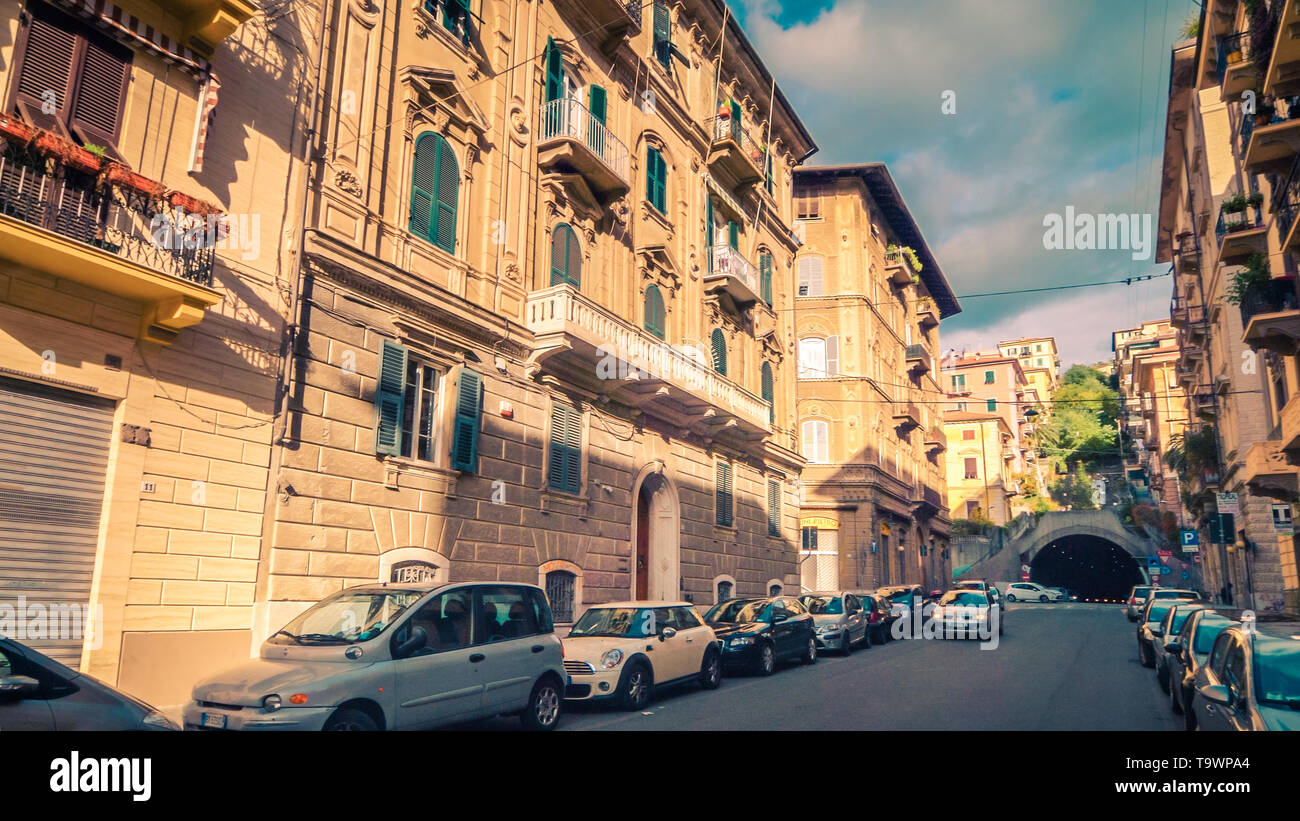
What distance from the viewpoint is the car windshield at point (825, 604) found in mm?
21016

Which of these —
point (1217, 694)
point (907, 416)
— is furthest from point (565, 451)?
point (907, 416)

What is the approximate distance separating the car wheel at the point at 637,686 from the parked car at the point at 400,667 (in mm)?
1577

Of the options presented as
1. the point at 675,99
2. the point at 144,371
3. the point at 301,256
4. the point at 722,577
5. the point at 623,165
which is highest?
the point at 675,99

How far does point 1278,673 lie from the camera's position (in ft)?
20.6

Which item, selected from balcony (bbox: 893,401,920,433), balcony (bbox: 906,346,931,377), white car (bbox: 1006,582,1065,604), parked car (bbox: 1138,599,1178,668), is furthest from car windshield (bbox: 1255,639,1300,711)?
white car (bbox: 1006,582,1065,604)

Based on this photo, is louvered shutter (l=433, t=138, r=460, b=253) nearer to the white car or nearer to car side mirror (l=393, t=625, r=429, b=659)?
car side mirror (l=393, t=625, r=429, b=659)

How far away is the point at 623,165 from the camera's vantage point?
68.7 feet

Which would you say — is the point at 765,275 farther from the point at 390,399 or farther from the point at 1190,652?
the point at 1190,652

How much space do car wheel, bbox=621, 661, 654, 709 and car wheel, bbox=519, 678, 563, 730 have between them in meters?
1.54

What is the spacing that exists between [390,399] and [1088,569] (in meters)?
69.3

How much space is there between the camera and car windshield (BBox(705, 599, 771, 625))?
56.5 ft

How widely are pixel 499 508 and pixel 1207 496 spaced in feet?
101
